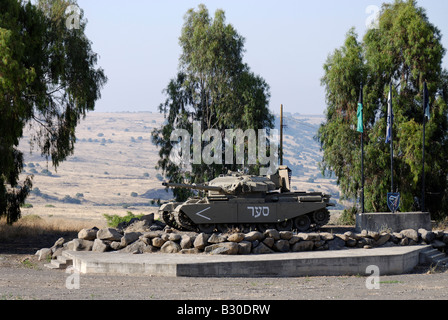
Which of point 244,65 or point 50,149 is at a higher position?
point 244,65

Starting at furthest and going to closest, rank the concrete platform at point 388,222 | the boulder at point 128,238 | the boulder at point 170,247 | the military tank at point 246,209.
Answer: the military tank at point 246,209
the concrete platform at point 388,222
the boulder at point 128,238
the boulder at point 170,247

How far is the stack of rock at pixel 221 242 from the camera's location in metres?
18.6

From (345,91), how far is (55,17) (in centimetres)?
1417

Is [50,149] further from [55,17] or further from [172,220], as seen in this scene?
[172,220]

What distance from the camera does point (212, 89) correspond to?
37656 millimetres

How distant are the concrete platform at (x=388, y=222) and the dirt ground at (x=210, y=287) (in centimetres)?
538

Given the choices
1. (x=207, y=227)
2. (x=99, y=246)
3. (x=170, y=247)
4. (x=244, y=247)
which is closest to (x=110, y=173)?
(x=207, y=227)

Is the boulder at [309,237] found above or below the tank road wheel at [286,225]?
above

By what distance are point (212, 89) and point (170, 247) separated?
1978 centimetres

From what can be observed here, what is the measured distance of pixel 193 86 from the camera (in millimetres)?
38344

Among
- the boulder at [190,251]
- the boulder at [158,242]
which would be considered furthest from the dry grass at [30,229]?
the boulder at [190,251]

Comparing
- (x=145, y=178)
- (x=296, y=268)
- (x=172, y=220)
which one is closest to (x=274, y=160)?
(x=172, y=220)

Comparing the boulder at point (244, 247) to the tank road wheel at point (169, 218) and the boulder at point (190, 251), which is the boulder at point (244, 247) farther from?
the tank road wheel at point (169, 218)

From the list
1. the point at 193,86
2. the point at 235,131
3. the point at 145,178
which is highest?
the point at 193,86
